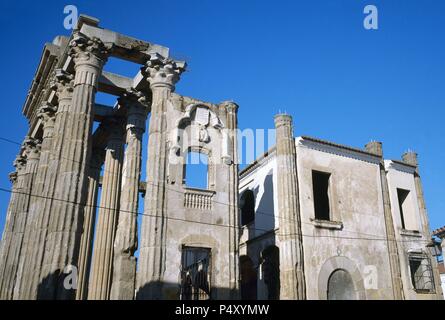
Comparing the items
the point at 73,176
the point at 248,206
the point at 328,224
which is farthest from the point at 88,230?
the point at 328,224

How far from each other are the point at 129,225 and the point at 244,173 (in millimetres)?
10538

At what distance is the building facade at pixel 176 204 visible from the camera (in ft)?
46.4

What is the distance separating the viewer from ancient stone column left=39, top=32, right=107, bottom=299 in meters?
12.2

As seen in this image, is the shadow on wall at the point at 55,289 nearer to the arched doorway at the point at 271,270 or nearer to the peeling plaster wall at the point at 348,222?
the peeling plaster wall at the point at 348,222

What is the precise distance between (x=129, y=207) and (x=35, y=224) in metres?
3.55

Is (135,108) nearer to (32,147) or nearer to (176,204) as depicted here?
(176,204)

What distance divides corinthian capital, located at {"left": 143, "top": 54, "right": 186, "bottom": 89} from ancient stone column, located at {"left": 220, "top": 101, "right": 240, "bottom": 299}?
258 centimetres

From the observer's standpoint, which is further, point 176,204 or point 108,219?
point 108,219

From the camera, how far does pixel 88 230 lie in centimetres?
1933

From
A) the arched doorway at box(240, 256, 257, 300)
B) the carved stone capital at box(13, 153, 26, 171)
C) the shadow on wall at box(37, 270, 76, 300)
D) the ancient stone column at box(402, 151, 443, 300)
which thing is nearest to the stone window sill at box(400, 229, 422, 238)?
the ancient stone column at box(402, 151, 443, 300)

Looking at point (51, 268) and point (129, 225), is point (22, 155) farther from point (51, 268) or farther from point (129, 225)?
point (51, 268)

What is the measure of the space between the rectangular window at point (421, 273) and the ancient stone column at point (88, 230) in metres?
16.7

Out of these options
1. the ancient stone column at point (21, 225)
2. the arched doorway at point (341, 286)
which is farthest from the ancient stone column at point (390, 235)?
Result: the ancient stone column at point (21, 225)

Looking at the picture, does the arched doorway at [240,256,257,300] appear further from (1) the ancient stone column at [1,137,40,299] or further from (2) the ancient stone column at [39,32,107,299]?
(2) the ancient stone column at [39,32,107,299]
